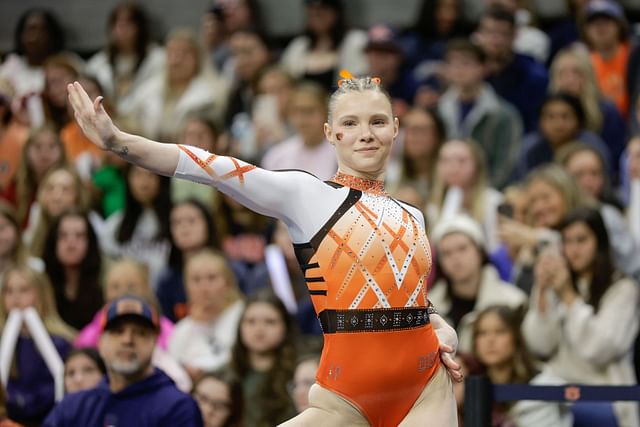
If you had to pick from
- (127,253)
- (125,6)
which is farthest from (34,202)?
(125,6)

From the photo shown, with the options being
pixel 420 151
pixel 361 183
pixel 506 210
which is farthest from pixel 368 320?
pixel 420 151

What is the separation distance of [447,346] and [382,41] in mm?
6822

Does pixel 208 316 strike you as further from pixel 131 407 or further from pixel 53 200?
pixel 53 200

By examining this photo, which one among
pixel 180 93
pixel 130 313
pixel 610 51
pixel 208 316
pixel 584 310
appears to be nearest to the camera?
pixel 130 313

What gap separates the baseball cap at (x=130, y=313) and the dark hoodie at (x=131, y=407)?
0.29 m

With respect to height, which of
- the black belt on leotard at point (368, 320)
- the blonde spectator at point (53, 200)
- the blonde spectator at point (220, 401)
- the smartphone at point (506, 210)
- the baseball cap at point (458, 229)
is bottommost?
the blonde spectator at point (220, 401)

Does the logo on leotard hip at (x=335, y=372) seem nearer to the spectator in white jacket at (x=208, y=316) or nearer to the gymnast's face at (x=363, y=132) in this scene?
the gymnast's face at (x=363, y=132)

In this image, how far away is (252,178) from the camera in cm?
521

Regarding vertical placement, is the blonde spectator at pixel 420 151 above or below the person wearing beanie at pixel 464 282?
above

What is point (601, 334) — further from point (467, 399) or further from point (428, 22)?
point (428, 22)

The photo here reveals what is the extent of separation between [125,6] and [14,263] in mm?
4201

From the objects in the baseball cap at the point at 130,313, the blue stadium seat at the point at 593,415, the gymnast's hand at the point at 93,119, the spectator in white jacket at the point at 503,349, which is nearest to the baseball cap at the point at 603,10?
the spectator in white jacket at the point at 503,349

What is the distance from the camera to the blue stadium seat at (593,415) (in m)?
6.80

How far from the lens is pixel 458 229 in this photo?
355 inches
